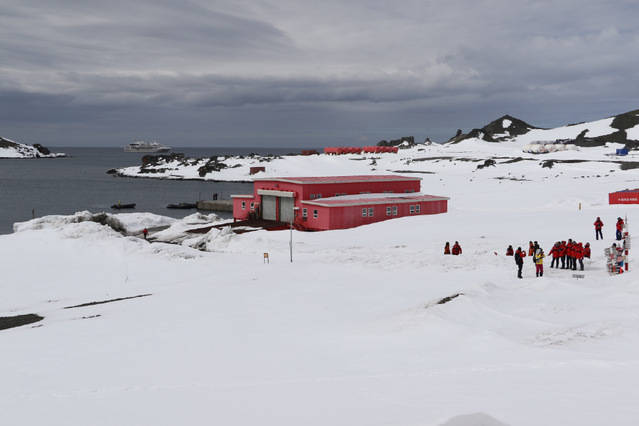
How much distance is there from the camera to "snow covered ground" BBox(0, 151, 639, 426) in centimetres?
934

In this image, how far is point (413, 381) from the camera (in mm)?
10578

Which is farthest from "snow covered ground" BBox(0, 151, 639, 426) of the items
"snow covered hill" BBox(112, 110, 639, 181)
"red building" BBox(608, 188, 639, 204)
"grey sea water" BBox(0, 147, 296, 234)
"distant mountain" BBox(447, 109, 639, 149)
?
"distant mountain" BBox(447, 109, 639, 149)

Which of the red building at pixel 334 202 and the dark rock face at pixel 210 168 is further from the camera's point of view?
the dark rock face at pixel 210 168

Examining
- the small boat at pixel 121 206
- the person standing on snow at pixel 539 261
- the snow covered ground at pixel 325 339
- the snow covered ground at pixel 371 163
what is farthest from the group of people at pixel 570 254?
the snow covered ground at pixel 371 163

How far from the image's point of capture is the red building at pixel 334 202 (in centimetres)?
4384

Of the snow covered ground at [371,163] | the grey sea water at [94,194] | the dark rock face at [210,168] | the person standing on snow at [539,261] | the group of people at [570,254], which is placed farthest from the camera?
the dark rock face at [210,168]

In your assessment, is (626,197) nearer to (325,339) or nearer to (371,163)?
(325,339)

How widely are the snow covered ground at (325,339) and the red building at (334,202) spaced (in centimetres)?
1051

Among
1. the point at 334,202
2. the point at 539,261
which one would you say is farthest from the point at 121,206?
the point at 539,261

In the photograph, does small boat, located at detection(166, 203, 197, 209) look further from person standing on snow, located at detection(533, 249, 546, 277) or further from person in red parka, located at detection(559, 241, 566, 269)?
person standing on snow, located at detection(533, 249, 546, 277)

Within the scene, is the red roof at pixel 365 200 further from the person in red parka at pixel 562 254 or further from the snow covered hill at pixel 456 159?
the snow covered hill at pixel 456 159

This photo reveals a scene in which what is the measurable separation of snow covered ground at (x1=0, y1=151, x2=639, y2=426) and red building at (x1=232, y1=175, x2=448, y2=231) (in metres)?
10.5

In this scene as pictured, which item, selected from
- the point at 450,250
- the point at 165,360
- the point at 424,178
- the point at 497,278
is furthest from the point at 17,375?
the point at 424,178

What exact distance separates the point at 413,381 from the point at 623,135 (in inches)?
6693
